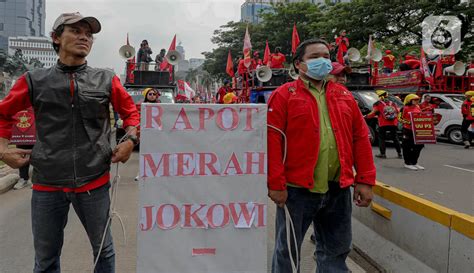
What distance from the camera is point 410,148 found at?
28.6 ft

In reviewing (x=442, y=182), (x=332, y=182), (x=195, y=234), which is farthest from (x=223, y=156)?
(x=442, y=182)

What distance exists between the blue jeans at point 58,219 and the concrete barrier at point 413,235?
89.9 inches

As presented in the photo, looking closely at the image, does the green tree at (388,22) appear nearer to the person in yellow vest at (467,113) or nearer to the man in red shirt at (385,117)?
the person in yellow vest at (467,113)

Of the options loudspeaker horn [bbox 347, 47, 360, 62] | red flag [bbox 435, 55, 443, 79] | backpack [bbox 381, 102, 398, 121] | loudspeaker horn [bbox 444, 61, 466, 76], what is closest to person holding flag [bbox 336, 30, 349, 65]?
loudspeaker horn [bbox 347, 47, 360, 62]

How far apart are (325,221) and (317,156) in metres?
0.49

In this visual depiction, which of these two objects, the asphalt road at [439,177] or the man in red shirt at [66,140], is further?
the asphalt road at [439,177]

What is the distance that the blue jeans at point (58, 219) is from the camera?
2.38 meters

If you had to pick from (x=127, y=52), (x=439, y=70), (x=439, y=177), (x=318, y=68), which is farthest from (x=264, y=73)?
(x=318, y=68)

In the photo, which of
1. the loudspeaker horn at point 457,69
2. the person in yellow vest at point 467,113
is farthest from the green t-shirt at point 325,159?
the loudspeaker horn at point 457,69

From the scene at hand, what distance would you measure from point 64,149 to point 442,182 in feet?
23.7

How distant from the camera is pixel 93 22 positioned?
245 cm

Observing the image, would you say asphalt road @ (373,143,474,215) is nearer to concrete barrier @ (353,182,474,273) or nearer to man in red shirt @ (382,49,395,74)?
concrete barrier @ (353,182,474,273)

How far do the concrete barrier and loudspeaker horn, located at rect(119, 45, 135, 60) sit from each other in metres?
11.9

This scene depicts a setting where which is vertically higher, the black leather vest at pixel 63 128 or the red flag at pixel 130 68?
the red flag at pixel 130 68
